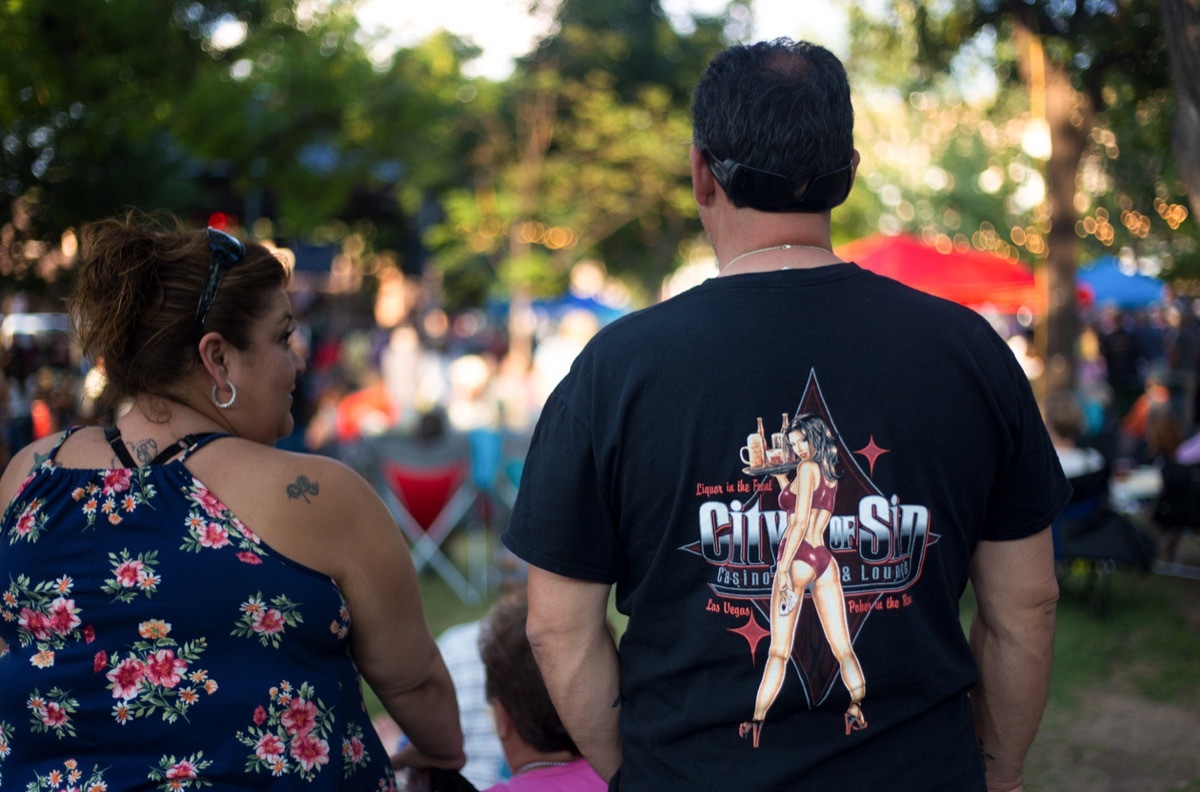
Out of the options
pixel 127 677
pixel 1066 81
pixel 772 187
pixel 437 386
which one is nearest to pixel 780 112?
pixel 772 187

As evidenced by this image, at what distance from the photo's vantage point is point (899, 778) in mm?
1498

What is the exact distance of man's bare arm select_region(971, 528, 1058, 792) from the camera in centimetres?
167

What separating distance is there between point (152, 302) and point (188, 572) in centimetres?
49

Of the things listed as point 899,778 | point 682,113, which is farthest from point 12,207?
point 682,113

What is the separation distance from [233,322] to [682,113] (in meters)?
26.0

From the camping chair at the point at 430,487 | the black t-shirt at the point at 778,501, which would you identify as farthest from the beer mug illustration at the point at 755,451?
the camping chair at the point at 430,487

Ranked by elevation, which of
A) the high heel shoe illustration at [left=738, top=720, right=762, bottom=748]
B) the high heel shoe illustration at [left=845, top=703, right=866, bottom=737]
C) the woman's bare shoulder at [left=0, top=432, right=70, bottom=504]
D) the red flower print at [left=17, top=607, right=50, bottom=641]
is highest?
the woman's bare shoulder at [left=0, top=432, right=70, bottom=504]

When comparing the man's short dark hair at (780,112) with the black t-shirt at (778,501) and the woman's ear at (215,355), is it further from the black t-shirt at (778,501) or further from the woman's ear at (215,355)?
the woman's ear at (215,355)

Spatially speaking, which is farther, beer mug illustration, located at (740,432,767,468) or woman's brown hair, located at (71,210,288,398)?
woman's brown hair, located at (71,210,288,398)

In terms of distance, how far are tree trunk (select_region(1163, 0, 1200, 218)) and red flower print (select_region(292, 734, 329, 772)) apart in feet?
11.1

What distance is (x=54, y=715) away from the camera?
5.69ft

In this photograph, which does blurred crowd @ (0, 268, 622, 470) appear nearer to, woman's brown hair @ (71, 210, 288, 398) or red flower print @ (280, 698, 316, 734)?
woman's brown hair @ (71, 210, 288, 398)

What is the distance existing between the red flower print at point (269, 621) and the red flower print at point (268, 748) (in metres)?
0.16

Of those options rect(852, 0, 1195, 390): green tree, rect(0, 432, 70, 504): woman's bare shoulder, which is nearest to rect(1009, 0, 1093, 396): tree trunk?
rect(852, 0, 1195, 390): green tree
